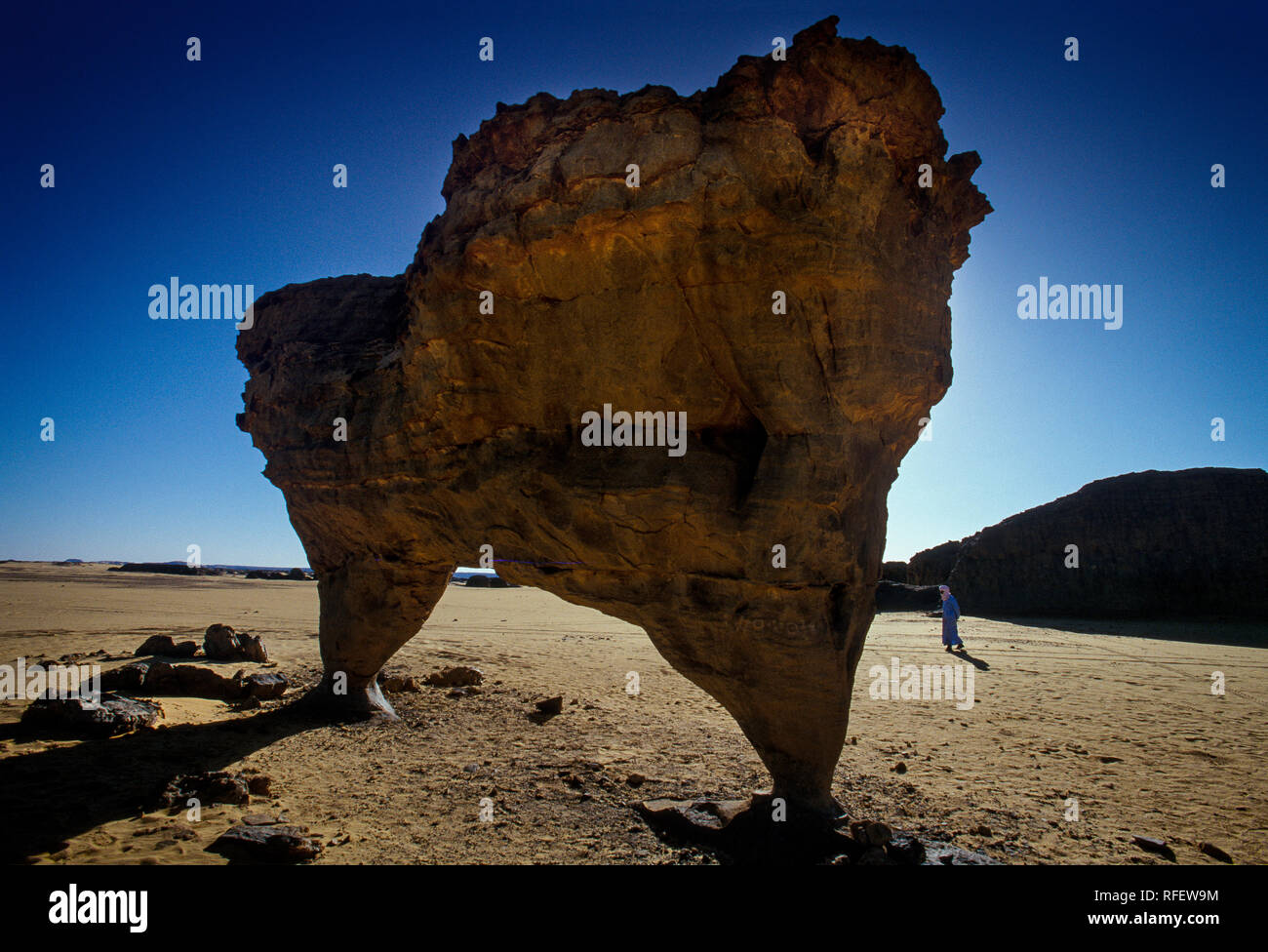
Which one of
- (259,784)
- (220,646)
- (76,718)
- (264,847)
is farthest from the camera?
(220,646)

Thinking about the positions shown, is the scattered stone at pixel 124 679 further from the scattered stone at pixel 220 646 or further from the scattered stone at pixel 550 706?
the scattered stone at pixel 550 706

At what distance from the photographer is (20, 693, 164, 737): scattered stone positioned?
7246 millimetres

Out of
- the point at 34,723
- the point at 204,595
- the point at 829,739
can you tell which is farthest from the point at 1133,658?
the point at 204,595

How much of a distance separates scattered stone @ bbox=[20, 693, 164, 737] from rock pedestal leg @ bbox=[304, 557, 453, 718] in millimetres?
2168

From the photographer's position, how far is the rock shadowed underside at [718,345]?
4.78m

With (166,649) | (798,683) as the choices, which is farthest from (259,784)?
(166,649)

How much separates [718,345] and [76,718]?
336 inches

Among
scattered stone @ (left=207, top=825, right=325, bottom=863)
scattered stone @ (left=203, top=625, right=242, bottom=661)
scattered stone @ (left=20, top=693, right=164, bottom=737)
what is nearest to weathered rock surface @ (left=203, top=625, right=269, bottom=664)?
scattered stone @ (left=203, top=625, right=242, bottom=661)

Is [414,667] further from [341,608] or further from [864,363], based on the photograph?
[864,363]

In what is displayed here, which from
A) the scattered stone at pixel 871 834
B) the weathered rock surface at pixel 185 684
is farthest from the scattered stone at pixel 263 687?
the scattered stone at pixel 871 834

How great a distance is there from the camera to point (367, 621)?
879 centimetres

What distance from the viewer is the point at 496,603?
3036cm

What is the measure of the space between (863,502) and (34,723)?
9.59 m

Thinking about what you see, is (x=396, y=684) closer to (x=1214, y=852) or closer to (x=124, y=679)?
(x=124, y=679)
